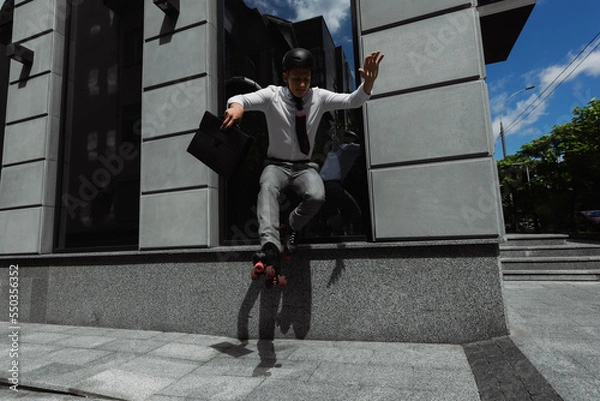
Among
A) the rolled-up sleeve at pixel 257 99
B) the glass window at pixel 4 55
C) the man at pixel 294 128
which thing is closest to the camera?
the man at pixel 294 128

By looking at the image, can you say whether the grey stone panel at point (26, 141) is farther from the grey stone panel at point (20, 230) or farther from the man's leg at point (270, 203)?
the man's leg at point (270, 203)

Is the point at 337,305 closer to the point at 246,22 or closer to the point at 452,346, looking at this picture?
the point at 452,346

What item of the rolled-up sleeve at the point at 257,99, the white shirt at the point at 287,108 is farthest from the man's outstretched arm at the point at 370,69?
the rolled-up sleeve at the point at 257,99

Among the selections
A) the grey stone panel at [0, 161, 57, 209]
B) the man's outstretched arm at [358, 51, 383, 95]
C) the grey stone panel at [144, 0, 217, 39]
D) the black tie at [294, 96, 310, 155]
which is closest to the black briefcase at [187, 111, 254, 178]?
the black tie at [294, 96, 310, 155]

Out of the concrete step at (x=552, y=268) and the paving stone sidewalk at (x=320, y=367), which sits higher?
the concrete step at (x=552, y=268)

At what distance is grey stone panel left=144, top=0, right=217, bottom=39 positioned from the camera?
18.0 ft

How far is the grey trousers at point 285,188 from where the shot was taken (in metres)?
3.38

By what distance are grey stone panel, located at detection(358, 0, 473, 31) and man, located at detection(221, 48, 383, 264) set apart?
52.6 inches

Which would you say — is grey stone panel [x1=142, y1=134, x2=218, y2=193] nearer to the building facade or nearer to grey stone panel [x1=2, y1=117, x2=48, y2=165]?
the building facade

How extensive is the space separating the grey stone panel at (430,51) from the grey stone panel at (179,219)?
2857mm

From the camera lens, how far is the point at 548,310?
4.78m

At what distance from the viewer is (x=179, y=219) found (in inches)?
206

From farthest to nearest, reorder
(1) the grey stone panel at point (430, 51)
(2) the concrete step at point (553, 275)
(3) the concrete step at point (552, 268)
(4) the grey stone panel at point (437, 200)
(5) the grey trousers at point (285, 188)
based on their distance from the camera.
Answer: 1. (3) the concrete step at point (552, 268)
2. (2) the concrete step at point (553, 275)
3. (1) the grey stone panel at point (430, 51)
4. (4) the grey stone panel at point (437, 200)
5. (5) the grey trousers at point (285, 188)

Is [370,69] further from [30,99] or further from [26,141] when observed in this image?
[30,99]
